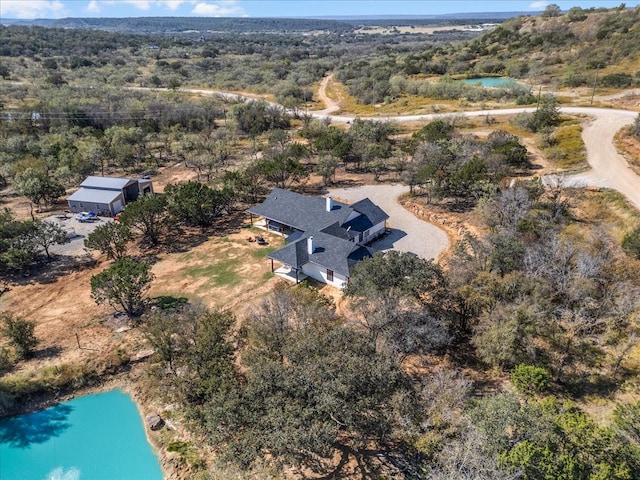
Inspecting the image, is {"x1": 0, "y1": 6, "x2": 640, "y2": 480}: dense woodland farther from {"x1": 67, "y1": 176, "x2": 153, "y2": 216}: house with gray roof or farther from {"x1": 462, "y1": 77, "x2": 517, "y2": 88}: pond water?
{"x1": 462, "y1": 77, "x2": 517, "y2": 88}: pond water

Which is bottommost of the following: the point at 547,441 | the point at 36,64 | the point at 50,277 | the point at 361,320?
the point at 50,277

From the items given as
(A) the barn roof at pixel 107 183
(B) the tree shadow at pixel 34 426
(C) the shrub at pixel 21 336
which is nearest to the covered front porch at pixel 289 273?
(B) the tree shadow at pixel 34 426

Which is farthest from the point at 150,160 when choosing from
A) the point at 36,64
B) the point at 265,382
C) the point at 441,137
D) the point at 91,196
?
the point at 36,64

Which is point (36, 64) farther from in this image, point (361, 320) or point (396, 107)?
point (361, 320)

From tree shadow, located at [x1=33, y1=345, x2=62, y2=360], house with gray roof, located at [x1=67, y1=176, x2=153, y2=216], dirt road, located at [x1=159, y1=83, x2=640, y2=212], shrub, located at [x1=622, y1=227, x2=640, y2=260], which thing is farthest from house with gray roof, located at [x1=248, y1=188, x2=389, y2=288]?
dirt road, located at [x1=159, y1=83, x2=640, y2=212]

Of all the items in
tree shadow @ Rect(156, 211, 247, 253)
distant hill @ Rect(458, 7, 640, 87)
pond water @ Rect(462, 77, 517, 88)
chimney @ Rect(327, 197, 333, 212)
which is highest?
distant hill @ Rect(458, 7, 640, 87)

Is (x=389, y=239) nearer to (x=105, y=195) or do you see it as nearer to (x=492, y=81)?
(x=105, y=195)

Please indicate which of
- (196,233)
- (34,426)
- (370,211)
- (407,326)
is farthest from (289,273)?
(34,426)
